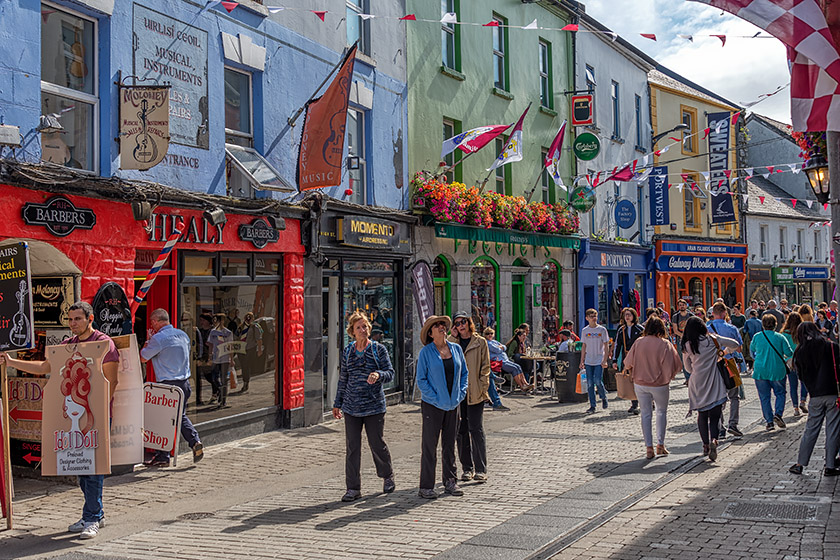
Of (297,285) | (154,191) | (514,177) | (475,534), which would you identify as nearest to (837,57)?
(475,534)

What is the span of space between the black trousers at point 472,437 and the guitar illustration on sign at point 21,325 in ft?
14.3

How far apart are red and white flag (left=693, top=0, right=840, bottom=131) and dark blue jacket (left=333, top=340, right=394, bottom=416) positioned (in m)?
4.37

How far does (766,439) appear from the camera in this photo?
1179 centimetres

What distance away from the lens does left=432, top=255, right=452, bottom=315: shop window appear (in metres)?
18.6

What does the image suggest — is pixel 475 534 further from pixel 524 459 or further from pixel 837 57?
pixel 837 57

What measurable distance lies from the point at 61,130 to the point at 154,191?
133cm

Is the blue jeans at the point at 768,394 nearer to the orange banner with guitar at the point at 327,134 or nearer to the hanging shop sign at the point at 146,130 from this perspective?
the orange banner with guitar at the point at 327,134

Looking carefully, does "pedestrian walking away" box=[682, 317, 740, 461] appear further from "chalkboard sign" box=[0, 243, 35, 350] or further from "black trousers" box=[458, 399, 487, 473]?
"chalkboard sign" box=[0, 243, 35, 350]

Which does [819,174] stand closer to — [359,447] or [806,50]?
[806,50]

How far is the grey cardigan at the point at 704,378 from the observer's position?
10289 mm

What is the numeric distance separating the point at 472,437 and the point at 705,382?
10.1 ft

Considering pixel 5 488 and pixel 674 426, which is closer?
pixel 5 488

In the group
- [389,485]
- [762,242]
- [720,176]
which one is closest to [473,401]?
[389,485]

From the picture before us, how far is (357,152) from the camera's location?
15.7 m
